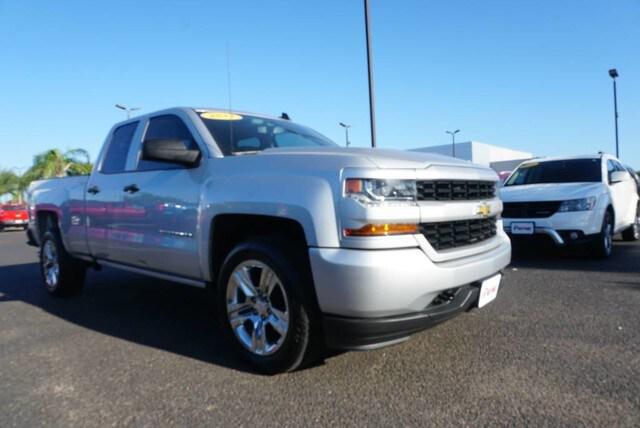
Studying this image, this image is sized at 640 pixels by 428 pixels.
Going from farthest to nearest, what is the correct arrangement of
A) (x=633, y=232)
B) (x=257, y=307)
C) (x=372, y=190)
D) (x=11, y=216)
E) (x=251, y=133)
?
(x=11, y=216) < (x=633, y=232) < (x=251, y=133) < (x=257, y=307) < (x=372, y=190)

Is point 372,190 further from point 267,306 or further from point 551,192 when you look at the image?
point 551,192

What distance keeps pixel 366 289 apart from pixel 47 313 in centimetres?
380

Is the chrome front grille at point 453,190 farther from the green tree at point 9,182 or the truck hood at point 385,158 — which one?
the green tree at point 9,182

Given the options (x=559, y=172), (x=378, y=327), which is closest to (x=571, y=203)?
(x=559, y=172)

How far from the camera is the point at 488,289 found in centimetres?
307

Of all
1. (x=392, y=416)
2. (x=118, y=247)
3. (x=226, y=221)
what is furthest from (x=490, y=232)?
(x=118, y=247)

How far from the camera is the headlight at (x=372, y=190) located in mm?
2566

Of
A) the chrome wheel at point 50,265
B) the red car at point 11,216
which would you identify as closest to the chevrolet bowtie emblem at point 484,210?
the chrome wheel at point 50,265

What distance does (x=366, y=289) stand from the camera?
8.09ft

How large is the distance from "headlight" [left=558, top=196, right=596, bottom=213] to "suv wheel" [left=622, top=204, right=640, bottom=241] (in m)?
3.00

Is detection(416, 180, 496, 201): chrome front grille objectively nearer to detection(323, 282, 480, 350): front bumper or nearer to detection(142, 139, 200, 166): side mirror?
detection(323, 282, 480, 350): front bumper

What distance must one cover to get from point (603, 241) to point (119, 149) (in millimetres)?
6238

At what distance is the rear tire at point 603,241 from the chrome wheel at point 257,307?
539cm

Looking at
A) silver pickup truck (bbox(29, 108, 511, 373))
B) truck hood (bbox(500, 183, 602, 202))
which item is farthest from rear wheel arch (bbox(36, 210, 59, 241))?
truck hood (bbox(500, 183, 602, 202))
